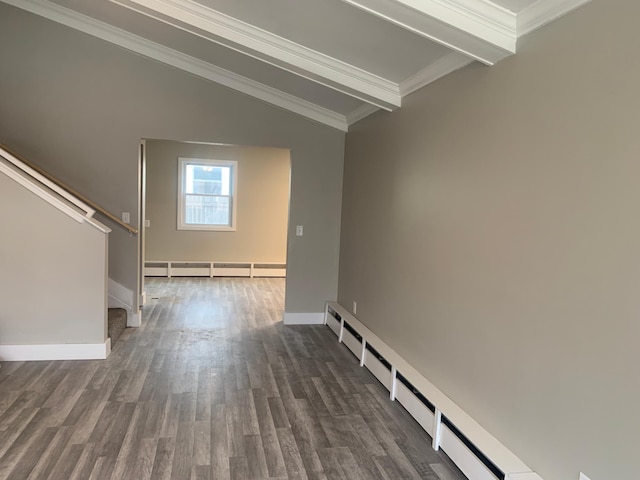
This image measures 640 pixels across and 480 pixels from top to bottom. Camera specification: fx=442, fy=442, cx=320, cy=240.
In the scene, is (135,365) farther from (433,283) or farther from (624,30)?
(624,30)

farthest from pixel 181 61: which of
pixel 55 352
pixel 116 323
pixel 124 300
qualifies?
pixel 55 352

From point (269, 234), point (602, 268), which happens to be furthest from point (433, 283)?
point (269, 234)

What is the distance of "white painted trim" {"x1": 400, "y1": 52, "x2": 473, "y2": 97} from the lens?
269 cm

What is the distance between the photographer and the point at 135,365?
12.5ft

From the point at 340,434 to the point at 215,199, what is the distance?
6.18 m

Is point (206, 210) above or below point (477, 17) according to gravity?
below

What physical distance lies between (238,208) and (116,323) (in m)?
4.15

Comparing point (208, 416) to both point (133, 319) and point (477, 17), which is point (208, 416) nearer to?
point (133, 319)

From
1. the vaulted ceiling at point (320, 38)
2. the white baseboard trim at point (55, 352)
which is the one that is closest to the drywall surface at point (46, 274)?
the white baseboard trim at point (55, 352)

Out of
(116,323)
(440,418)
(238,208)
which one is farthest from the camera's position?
(238,208)

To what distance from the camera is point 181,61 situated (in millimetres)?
4695

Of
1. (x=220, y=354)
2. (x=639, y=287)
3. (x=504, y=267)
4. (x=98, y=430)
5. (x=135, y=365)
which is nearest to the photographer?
(x=639, y=287)

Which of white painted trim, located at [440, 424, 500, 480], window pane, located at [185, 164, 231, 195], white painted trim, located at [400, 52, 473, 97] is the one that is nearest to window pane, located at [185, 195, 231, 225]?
window pane, located at [185, 164, 231, 195]

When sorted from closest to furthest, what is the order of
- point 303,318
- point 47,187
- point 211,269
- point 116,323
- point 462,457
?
point 462,457 < point 47,187 < point 116,323 < point 303,318 < point 211,269
